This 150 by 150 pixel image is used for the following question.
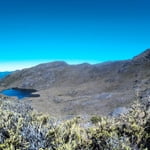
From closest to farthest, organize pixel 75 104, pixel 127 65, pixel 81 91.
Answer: pixel 75 104, pixel 81 91, pixel 127 65

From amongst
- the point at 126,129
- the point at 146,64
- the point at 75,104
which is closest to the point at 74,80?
the point at 146,64

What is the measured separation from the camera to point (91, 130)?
12.1 metres

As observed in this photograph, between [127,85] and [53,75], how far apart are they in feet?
231

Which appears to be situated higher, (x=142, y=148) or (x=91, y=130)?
(x=91, y=130)

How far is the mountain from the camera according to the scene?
64.3 m

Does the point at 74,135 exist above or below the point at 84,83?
above

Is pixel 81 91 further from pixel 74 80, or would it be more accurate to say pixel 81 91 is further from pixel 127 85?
pixel 74 80

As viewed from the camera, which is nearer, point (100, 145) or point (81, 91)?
point (100, 145)

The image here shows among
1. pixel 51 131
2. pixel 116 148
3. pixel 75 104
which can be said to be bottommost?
pixel 75 104

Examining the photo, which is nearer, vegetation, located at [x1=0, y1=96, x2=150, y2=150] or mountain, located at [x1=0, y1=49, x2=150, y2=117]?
vegetation, located at [x1=0, y1=96, x2=150, y2=150]

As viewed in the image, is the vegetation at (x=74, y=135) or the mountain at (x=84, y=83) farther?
the mountain at (x=84, y=83)

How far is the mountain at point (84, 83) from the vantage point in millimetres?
64312

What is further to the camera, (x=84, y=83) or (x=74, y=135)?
(x=84, y=83)

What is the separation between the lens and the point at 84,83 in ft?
388
